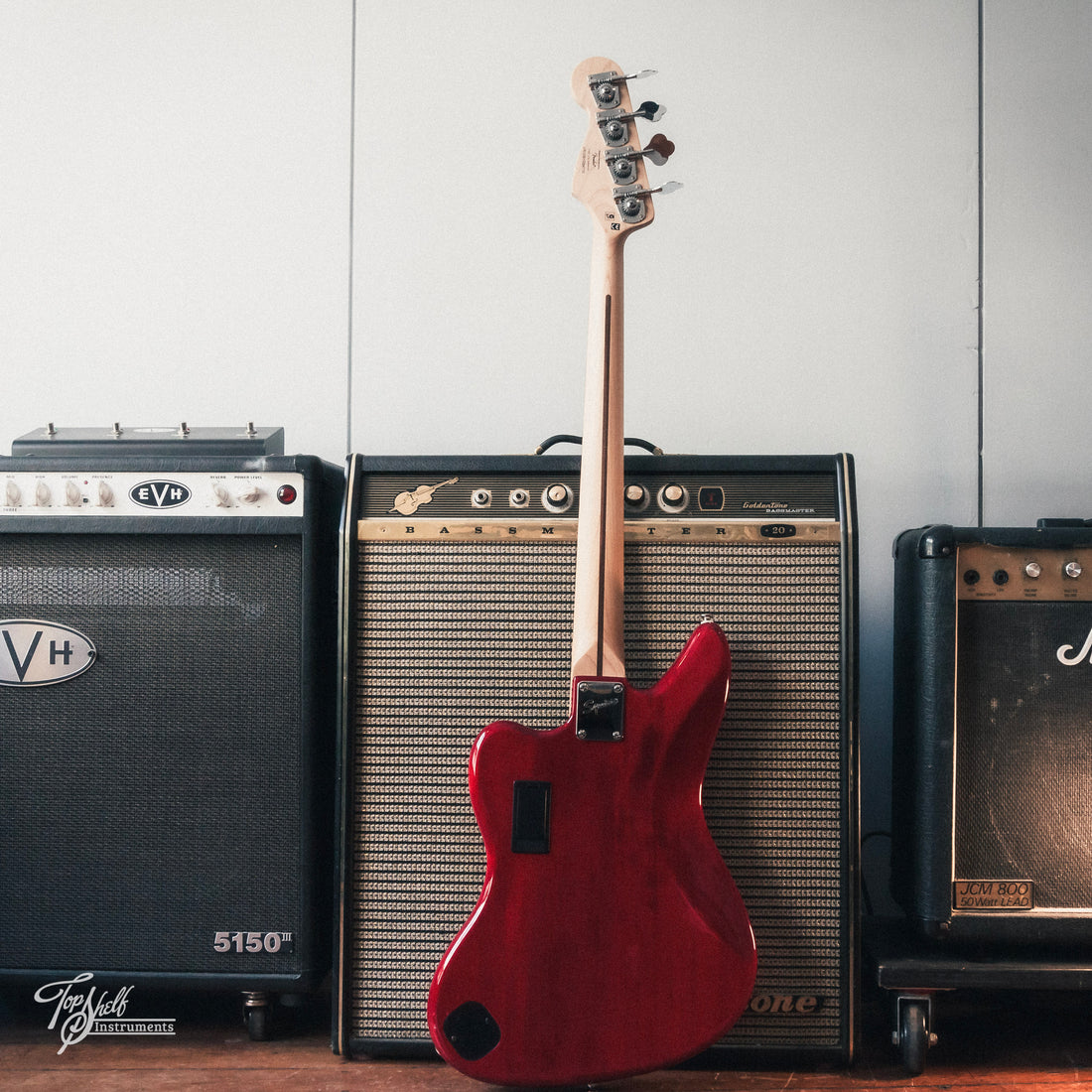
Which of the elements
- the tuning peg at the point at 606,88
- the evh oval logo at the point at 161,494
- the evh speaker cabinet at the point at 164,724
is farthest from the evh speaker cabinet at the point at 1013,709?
the evh oval logo at the point at 161,494

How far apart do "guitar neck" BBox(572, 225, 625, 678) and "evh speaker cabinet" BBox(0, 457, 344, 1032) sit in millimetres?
320

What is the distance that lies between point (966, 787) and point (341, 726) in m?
0.71

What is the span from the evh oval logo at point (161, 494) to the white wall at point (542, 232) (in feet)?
1.20

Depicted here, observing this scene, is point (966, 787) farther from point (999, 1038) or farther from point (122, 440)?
point (122, 440)

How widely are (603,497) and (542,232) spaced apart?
61cm

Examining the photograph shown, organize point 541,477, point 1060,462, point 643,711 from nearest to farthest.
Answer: point 643,711 < point 541,477 < point 1060,462

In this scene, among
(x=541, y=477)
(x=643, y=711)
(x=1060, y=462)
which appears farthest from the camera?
(x=1060, y=462)

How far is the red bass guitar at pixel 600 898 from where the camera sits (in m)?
0.87

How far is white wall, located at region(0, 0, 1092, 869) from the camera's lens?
1.35 metres

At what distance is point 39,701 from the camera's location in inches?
40.1

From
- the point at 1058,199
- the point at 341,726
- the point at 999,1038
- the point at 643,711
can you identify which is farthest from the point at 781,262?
the point at 999,1038

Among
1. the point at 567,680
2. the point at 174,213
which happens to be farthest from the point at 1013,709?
the point at 174,213

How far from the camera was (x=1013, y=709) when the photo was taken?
0.97m

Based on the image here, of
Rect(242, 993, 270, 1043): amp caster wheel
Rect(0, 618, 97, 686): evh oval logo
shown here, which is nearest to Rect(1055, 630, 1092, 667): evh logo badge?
Rect(242, 993, 270, 1043): amp caster wheel
